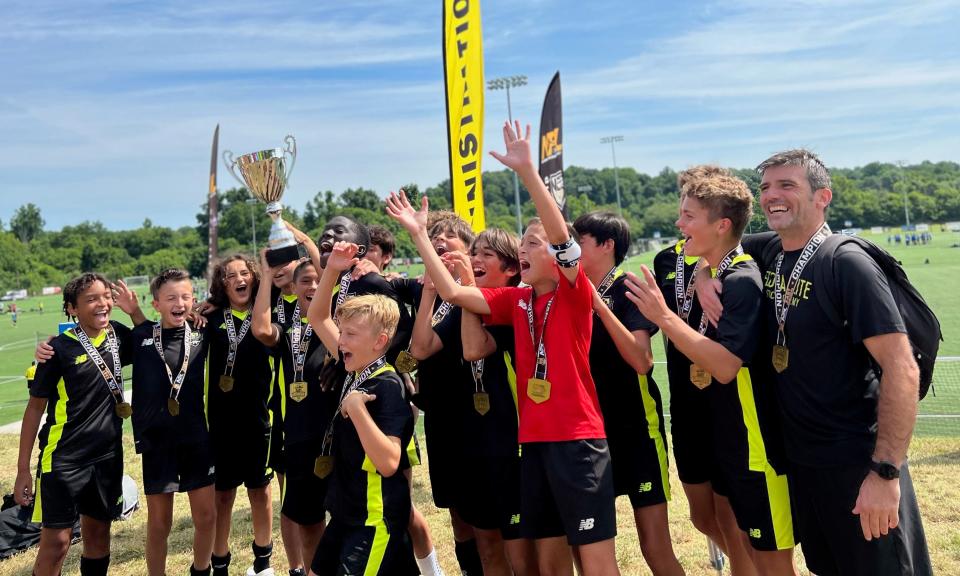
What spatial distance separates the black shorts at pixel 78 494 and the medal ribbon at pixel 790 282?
14.3ft

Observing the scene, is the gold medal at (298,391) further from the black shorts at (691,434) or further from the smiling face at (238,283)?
the black shorts at (691,434)

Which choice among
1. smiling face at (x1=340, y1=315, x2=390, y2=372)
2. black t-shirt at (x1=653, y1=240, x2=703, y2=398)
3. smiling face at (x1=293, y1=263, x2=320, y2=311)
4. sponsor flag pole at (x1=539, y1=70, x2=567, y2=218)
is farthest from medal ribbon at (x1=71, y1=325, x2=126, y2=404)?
sponsor flag pole at (x1=539, y1=70, x2=567, y2=218)

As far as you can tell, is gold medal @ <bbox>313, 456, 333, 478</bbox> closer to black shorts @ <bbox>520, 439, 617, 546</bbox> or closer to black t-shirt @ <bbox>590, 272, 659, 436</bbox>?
black shorts @ <bbox>520, 439, 617, 546</bbox>

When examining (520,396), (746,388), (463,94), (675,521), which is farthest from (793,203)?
(463,94)

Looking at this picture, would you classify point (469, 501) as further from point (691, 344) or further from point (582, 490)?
point (691, 344)

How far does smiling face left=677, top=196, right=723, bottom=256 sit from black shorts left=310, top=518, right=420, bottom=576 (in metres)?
2.04

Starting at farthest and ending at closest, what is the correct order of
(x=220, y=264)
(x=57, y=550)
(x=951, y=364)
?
(x=951, y=364)
(x=220, y=264)
(x=57, y=550)

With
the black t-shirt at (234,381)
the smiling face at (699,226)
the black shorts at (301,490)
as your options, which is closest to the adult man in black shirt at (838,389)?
the smiling face at (699,226)

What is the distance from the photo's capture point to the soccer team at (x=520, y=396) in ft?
10.2

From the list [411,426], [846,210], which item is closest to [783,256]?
[411,426]

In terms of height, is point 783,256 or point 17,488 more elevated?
point 783,256

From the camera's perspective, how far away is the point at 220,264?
5.55 m

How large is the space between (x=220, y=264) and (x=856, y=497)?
174 inches

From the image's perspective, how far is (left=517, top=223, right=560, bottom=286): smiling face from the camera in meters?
3.60
